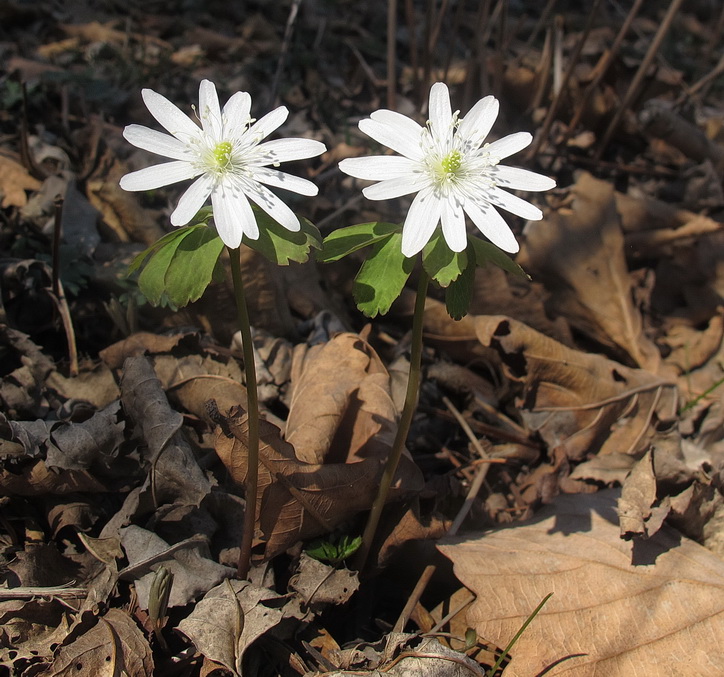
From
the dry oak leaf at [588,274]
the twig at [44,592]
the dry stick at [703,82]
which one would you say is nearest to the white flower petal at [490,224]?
the twig at [44,592]

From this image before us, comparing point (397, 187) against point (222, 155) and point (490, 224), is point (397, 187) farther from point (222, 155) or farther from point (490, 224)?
point (222, 155)

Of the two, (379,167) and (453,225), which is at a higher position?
(379,167)

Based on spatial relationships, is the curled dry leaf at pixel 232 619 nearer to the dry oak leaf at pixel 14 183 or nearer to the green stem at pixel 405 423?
the green stem at pixel 405 423

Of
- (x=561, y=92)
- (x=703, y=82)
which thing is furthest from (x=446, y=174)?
(x=703, y=82)

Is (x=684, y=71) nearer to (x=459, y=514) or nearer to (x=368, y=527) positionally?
→ (x=459, y=514)

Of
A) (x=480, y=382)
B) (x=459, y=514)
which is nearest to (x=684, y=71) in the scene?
(x=480, y=382)

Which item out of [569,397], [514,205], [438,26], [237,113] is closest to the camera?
[514,205]
